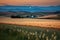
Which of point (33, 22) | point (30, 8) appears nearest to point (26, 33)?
point (33, 22)

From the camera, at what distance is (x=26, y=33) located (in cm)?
137

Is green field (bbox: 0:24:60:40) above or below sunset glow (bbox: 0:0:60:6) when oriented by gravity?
below

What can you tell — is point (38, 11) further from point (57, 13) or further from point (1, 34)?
point (1, 34)

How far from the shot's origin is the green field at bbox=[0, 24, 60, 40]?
4.25ft

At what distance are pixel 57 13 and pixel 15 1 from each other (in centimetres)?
43

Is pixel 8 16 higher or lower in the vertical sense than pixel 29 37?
higher

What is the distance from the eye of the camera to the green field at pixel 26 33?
130cm

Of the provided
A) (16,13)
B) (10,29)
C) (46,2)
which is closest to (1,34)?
(10,29)

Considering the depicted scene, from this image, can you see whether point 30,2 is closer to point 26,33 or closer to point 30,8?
point 30,8

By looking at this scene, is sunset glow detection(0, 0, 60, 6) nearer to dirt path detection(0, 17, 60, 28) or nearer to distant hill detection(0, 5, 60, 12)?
distant hill detection(0, 5, 60, 12)

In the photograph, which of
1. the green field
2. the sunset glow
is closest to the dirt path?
the green field

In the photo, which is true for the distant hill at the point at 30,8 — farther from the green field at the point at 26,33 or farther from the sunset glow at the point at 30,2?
the green field at the point at 26,33

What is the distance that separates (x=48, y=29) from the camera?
131 centimetres

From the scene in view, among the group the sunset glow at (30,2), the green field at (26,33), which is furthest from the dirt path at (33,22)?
the sunset glow at (30,2)
